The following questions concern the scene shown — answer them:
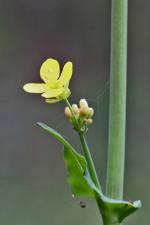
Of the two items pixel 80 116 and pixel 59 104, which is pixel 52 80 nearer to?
pixel 80 116

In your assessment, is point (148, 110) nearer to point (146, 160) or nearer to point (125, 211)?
point (146, 160)

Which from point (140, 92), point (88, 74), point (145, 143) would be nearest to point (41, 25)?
point (88, 74)

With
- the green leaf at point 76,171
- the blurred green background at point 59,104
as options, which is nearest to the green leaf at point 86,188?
the green leaf at point 76,171

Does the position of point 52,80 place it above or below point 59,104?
above

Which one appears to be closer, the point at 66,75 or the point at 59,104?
the point at 66,75

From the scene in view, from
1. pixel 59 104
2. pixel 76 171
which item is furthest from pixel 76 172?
pixel 59 104

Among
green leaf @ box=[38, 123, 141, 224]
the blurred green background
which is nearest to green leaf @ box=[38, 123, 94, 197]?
green leaf @ box=[38, 123, 141, 224]
